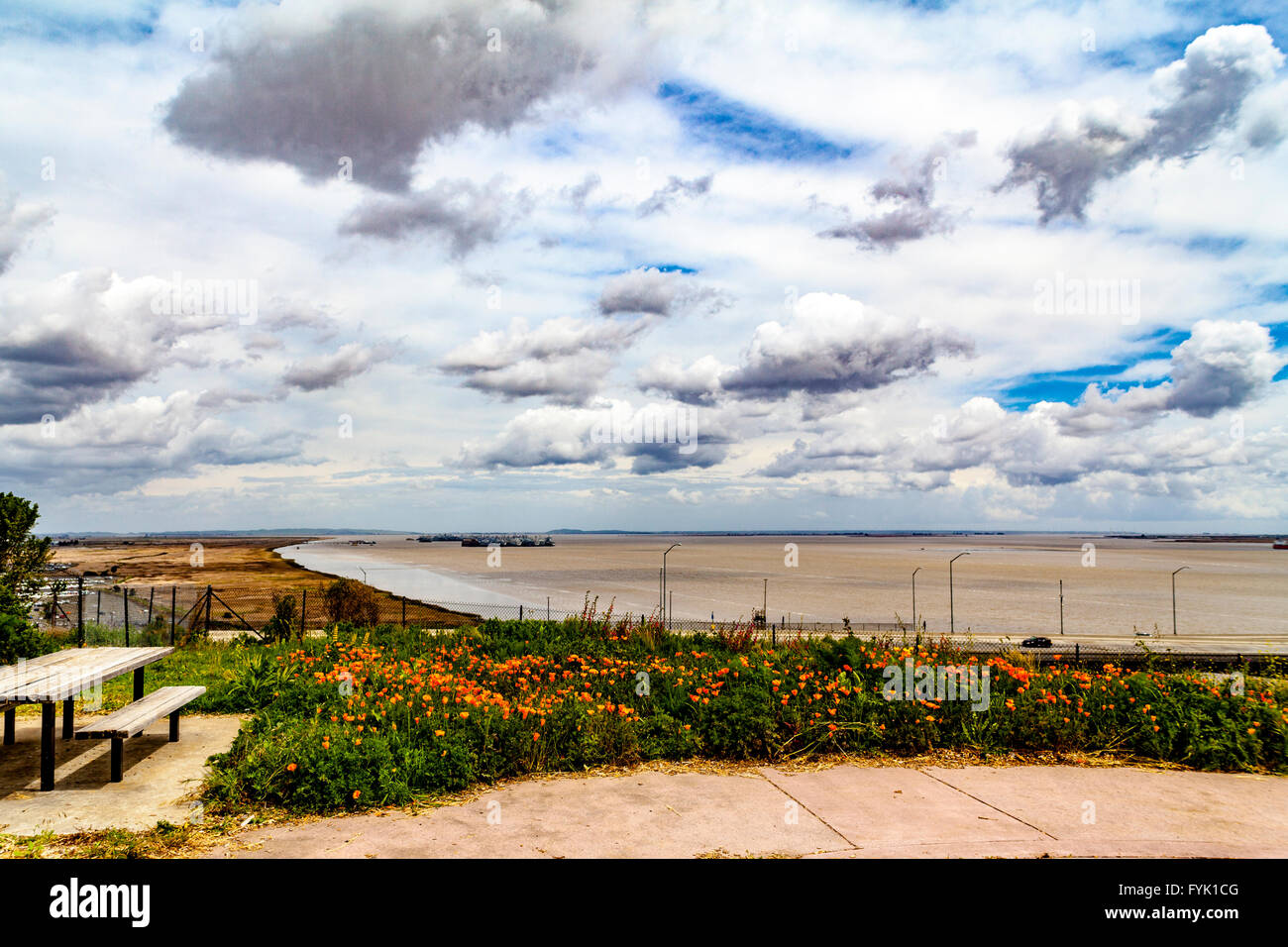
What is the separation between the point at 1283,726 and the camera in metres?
8.02

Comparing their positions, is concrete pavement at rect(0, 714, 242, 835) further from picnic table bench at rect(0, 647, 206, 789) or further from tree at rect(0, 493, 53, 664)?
tree at rect(0, 493, 53, 664)

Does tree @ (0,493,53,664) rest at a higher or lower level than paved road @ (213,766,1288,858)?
higher

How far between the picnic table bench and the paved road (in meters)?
2.13

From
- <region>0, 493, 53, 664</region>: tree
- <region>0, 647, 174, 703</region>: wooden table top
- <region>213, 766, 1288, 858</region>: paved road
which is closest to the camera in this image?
<region>213, 766, 1288, 858</region>: paved road

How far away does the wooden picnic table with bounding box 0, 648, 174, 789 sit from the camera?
631cm

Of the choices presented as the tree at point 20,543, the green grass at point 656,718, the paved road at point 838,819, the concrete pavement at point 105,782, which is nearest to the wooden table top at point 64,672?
the concrete pavement at point 105,782

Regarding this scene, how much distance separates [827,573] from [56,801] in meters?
102

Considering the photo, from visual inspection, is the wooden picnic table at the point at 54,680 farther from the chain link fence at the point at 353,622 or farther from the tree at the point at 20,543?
the tree at the point at 20,543

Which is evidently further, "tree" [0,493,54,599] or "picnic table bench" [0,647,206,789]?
"tree" [0,493,54,599]

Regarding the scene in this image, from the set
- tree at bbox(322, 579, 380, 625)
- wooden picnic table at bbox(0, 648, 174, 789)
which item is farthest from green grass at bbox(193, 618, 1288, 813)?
tree at bbox(322, 579, 380, 625)

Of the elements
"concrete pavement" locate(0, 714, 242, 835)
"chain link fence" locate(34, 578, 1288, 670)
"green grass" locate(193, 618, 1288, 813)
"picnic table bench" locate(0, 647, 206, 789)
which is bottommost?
"chain link fence" locate(34, 578, 1288, 670)

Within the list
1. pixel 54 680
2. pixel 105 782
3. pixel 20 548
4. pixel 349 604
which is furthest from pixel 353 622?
pixel 54 680

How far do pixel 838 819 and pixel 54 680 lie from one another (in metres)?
6.72

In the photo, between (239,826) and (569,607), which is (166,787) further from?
(569,607)
